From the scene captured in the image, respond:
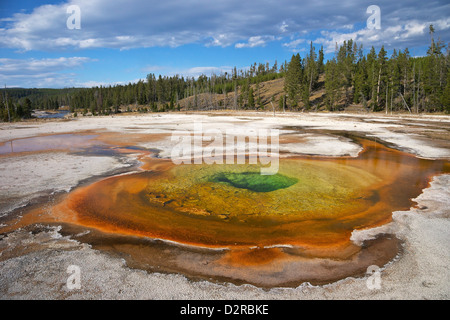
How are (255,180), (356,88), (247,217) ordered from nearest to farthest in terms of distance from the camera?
(247,217)
(255,180)
(356,88)

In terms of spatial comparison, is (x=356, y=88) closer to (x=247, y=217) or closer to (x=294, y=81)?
(x=294, y=81)

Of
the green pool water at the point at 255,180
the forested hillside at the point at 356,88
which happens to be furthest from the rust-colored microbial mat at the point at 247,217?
the forested hillside at the point at 356,88

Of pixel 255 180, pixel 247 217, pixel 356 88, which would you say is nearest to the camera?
pixel 247 217

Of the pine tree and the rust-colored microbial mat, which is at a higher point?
the pine tree

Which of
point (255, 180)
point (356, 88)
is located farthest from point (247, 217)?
point (356, 88)

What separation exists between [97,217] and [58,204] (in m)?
1.66

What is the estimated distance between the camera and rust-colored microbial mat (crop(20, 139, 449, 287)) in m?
5.20

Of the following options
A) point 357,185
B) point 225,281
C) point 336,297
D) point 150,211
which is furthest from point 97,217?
point 357,185

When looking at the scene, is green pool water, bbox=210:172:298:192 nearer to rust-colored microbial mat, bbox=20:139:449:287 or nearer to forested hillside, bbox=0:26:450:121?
rust-colored microbial mat, bbox=20:139:449:287

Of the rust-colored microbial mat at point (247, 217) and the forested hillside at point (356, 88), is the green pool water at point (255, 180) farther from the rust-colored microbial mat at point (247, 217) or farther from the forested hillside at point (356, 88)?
the forested hillside at point (356, 88)

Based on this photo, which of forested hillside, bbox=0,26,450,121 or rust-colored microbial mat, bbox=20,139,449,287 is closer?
rust-colored microbial mat, bbox=20,139,449,287

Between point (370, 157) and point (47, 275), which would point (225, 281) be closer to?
point (47, 275)

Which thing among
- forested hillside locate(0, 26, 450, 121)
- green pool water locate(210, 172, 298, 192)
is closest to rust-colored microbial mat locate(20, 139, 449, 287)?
green pool water locate(210, 172, 298, 192)

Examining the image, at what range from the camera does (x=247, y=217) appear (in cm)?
739
